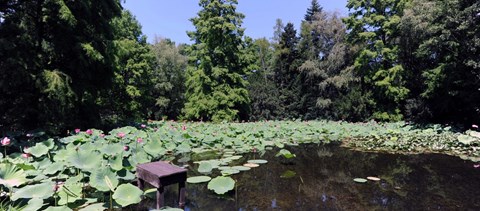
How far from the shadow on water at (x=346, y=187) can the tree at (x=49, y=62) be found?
423cm

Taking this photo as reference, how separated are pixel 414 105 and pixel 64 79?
14489 mm

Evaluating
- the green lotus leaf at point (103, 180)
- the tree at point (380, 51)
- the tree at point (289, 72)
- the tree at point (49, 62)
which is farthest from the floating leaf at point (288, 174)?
the tree at point (289, 72)

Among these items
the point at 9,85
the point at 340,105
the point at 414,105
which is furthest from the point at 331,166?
the point at 340,105

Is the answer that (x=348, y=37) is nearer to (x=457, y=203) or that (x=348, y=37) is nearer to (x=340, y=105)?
(x=340, y=105)

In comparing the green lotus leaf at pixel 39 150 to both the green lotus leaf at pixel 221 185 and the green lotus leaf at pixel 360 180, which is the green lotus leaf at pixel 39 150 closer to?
the green lotus leaf at pixel 221 185

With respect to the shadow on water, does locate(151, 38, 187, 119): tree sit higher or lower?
higher

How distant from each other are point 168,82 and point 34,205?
→ 20493 mm

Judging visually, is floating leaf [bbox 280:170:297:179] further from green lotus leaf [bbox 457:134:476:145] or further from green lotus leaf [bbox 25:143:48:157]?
green lotus leaf [bbox 457:134:476:145]

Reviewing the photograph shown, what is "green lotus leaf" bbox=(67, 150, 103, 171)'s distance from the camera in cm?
290

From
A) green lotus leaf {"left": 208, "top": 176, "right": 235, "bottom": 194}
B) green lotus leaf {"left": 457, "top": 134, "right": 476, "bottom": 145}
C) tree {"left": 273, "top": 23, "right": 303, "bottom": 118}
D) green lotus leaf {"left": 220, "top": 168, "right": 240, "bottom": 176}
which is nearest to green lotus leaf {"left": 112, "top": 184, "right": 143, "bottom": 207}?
green lotus leaf {"left": 208, "top": 176, "right": 235, "bottom": 194}

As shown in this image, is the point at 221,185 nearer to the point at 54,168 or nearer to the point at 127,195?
the point at 127,195

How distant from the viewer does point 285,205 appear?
3.10m

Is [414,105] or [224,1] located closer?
[414,105]

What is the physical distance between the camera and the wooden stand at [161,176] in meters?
2.63
